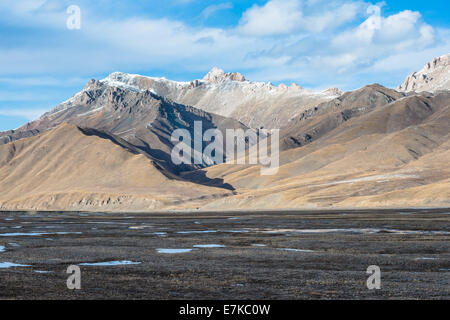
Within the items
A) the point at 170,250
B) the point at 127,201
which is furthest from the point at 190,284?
the point at 127,201

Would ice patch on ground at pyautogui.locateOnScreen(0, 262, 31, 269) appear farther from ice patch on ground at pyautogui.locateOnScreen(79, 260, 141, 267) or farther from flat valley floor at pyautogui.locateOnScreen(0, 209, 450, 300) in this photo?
ice patch on ground at pyautogui.locateOnScreen(79, 260, 141, 267)

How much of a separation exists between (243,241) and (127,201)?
150381 millimetres

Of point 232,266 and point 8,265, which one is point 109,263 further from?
point 232,266

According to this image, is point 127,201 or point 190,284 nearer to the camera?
point 190,284

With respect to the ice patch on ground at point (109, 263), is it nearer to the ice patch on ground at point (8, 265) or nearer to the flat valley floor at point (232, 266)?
the flat valley floor at point (232, 266)

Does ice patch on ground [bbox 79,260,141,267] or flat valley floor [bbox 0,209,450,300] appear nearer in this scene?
flat valley floor [bbox 0,209,450,300]

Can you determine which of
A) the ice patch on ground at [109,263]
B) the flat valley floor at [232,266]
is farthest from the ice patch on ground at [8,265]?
the ice patch on ground at [109,263]

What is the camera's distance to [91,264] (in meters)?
36.7

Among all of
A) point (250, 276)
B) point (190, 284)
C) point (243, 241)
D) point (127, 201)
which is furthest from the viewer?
point (127, 201)

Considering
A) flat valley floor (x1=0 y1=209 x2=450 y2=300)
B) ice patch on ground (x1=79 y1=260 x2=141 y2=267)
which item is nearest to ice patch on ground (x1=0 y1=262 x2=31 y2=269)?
flat valley floor (x1=0 y1=209 x2=450 y2=300)

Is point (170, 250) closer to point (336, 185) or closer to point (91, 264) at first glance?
point (91, 264)

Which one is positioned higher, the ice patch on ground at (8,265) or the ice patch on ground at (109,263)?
the ice patch on ground at (8,265)

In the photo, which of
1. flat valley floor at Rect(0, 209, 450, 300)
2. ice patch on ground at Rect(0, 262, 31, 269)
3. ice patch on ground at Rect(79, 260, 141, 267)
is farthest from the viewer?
ice patch on ground at Rect(79, 260, 141, 267)

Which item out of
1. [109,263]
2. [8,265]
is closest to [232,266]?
[109,263]
